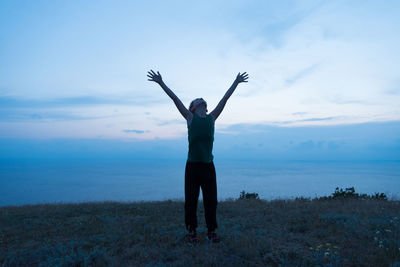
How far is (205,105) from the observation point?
5.85 metres

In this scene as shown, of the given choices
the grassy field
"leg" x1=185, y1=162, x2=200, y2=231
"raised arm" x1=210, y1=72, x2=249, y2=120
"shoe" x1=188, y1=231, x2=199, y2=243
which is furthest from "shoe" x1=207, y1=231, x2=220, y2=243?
"raised arm" x1=210, y1=72, x2=249, y2=120

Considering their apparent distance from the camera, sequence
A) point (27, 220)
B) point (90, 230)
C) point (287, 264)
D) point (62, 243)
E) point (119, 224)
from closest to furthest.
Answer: point (287, 264) < point (62, 243) < point (90, 230) < point (119, 224) < point (27, 220)

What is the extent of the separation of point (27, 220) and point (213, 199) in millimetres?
6731

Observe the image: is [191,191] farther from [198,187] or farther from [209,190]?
[209,190]

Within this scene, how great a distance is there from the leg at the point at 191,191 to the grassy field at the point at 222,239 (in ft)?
1.64

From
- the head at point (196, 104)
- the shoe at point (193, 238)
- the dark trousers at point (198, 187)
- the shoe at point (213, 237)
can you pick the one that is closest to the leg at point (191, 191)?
the dark trousers at point (198, 187)

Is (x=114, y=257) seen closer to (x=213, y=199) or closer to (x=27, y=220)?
(x=213, y=199)

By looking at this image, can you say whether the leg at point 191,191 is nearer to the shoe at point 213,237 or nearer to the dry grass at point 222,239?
the shoe at point 213,237

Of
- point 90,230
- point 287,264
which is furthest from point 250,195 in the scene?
point 287,264

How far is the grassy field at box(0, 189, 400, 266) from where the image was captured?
4.88 m

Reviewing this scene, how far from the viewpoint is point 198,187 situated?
18.8 ft

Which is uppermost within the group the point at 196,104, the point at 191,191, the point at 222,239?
the point at 196,104

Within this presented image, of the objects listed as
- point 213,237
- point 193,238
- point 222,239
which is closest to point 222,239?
point 222,239

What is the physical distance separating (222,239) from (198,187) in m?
1.36
